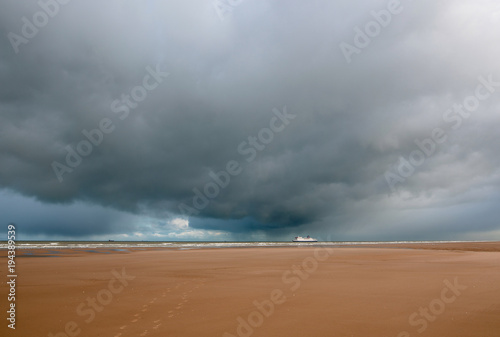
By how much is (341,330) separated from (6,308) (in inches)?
422

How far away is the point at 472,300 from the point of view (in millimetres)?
9836

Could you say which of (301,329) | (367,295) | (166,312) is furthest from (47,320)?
(367,295)

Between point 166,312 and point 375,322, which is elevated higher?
point 166,312

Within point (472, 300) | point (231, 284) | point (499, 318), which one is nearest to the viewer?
point (499, 318)

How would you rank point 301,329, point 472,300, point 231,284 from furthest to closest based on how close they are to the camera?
point 231,284
point 472,300
point 301,329

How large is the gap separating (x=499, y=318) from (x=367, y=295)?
3854 millimetres

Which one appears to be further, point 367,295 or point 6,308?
point 367,295

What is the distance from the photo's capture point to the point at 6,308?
9.86m

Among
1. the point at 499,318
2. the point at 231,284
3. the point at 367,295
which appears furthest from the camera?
the point at 231,284

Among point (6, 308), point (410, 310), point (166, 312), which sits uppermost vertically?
point (6, 308)

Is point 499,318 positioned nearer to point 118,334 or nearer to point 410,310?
point 410,310

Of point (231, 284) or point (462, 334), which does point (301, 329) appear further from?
point (231, 284)

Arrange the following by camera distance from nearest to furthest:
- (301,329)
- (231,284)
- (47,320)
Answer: (301,329) → (47,320) → (231,284)

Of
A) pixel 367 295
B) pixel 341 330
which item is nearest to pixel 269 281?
pixel 367 295
